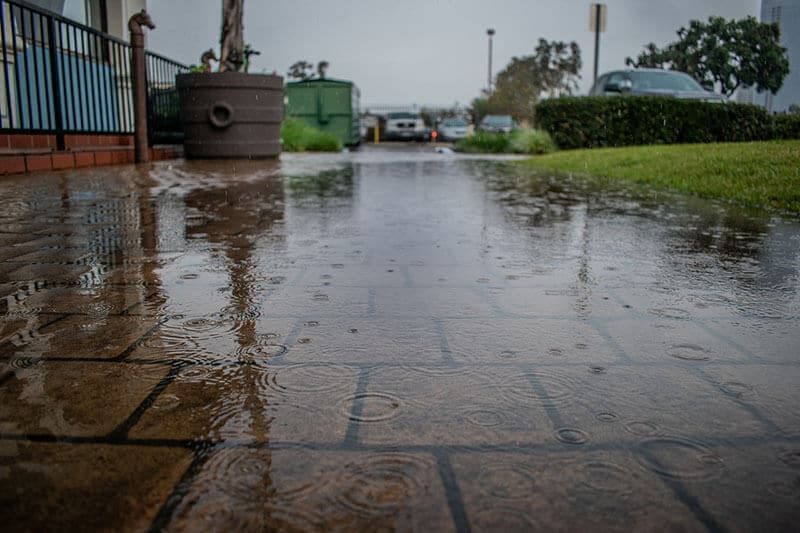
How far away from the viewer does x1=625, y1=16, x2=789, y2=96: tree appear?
28516mm

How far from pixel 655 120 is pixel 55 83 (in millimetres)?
11560

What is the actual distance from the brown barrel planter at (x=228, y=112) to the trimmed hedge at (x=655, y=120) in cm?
703

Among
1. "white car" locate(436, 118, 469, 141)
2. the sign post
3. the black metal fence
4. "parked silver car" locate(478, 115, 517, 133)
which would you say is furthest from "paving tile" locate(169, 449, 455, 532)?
"white car" locate(436, 118, 469, 141)

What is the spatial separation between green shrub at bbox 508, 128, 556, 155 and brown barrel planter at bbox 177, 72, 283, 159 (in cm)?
683

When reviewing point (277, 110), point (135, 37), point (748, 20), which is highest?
point (748, 20)

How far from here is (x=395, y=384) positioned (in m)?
1.51

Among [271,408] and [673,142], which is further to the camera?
[673,142]

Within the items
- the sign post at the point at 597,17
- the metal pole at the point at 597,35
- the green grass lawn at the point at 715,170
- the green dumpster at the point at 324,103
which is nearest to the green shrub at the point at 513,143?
the metal pole at the point at 597,35

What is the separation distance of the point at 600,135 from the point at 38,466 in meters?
14.4

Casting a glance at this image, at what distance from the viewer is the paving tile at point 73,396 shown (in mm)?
1279

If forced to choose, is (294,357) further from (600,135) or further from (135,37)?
(600,135)

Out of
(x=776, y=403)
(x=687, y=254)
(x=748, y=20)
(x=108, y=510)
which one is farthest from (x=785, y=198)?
(x=748, y=20)

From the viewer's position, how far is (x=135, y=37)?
8438 mm

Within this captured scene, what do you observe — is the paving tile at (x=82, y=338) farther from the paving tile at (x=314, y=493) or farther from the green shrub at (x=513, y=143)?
the green shrub at (x=513, y=143)
